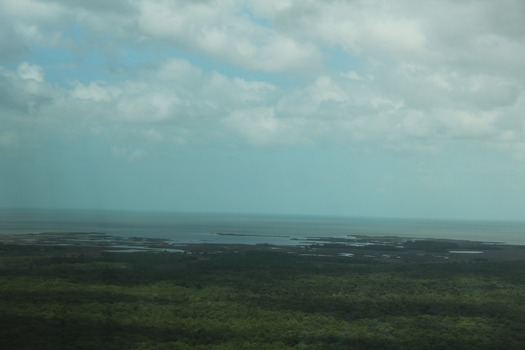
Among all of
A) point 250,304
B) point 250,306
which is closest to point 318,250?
point 250,304

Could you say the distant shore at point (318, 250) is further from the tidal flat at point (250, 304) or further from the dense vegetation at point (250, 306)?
the dense vegetation at point (250, 306)

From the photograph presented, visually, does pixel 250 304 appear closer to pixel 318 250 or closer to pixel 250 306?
pixel 250 306

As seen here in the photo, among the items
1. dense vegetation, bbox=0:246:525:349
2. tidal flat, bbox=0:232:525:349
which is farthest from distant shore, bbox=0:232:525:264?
dense vegetation, bbox=0:246:525:349

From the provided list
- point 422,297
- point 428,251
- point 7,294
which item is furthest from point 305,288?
point 428,251

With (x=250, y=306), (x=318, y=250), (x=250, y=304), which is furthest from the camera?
(x=318, y=250)

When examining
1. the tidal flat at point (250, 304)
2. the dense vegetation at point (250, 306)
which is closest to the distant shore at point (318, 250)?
the tidal flat at point (250, 304)

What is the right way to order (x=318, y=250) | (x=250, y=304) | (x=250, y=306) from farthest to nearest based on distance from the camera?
(x=318, y=250), (x=250, y=304), (x=250, y=306)

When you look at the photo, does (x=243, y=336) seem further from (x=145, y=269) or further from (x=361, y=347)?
(x=145, y=269)
